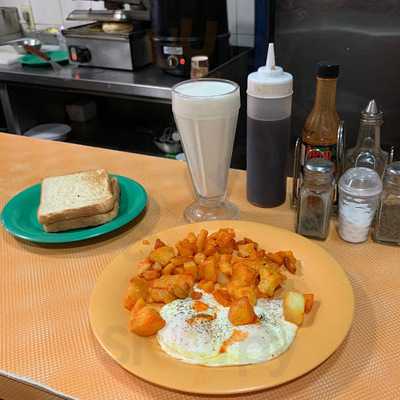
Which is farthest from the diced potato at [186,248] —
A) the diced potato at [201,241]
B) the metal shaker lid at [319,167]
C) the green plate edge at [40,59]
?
the green plate edge at [40,59]

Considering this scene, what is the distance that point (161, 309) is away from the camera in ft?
2.14

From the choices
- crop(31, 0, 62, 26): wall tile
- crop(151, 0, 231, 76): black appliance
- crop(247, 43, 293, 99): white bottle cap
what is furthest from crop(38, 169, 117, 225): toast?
crop(31, 0, 62, 26): wall tile

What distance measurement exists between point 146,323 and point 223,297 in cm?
12

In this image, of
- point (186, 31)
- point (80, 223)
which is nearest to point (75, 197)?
point (80, 223)

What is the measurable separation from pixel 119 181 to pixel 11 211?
24 centimetres

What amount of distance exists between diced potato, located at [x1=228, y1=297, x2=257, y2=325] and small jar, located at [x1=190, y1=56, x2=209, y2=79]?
54.3 inches

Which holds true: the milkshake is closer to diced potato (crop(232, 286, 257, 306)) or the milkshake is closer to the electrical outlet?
diced potato (crop(232, 286, 257, 306))

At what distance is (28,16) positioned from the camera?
8.97ft

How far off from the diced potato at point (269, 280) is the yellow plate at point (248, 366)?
0.13 ft

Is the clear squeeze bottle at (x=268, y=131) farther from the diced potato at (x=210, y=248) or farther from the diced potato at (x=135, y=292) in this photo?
the diced potato at (x=135, y=292)

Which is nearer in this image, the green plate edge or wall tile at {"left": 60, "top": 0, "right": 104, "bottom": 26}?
the green plate edge

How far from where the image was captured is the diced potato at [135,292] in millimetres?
659

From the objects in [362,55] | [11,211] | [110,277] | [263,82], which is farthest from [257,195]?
[362,55]

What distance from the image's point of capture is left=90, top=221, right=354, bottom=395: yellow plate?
53 cm
